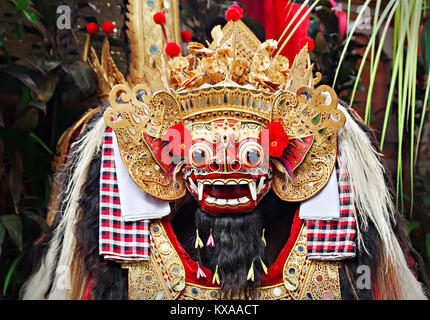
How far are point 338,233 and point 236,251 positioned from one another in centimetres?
27

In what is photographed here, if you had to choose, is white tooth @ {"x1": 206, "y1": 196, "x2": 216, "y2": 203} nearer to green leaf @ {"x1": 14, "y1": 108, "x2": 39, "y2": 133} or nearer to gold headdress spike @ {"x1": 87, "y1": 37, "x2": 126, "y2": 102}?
gold headdress spike @ {"x1": 87, "y1": 37, "x2": 126, "y2": 102}

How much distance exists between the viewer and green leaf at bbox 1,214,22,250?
136 cm

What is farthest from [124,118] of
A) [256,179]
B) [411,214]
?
[411,214]

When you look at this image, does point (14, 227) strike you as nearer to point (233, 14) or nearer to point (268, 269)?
point (268, 269)

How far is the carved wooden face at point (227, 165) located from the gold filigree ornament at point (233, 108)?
4cm

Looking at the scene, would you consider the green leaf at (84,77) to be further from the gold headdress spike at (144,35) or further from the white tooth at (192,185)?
the white tooth at (192,185)

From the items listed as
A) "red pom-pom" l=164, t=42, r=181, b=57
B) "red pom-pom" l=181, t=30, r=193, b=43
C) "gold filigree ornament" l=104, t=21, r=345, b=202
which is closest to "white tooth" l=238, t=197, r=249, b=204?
"gold filigree ornament" l=104, t=21, r=345, b=202

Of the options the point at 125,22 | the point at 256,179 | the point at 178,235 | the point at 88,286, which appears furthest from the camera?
the point at 125,22

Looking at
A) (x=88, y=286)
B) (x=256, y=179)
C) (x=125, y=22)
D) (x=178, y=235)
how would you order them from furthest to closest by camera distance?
(x=125, y=22) → (x=178, y=235) → (x=88, y=286) → (x=256, y=179)

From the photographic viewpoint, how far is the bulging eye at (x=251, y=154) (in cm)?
116

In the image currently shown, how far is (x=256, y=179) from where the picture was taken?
3.95 ft

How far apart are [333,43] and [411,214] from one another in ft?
2.08

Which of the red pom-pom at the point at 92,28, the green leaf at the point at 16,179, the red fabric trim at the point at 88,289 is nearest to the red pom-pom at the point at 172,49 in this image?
the red pom-pom at the point at 92,28
